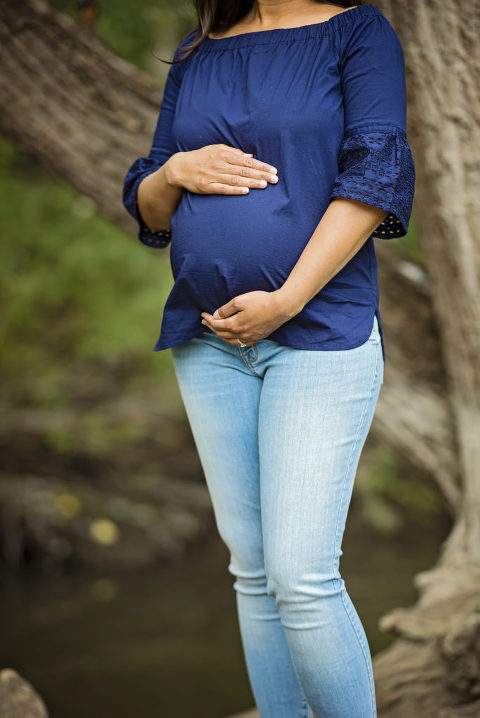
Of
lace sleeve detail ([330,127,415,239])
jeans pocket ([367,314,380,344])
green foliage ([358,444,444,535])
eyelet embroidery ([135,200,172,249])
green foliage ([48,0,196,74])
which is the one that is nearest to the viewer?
lace sleeve detail ([330,127,415,239])

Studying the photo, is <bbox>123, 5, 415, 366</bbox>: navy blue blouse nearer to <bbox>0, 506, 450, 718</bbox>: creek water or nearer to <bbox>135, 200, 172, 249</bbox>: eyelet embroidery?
<bbox>135, 200, 172, 249</bbox>: eyelet embroidery

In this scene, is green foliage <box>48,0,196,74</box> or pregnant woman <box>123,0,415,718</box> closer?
pregnant woman <box>123,0,415,718</box>

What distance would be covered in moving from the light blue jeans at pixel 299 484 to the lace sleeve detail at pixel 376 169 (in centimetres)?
26

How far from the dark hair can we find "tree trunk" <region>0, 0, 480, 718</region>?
0.45 meters

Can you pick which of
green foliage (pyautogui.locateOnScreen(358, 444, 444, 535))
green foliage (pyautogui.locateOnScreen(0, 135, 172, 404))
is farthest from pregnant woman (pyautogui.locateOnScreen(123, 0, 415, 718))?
green foliage (pyautogui.locateOnScreen(358, 444, 444, 535))

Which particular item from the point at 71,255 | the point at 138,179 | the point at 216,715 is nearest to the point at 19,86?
the point at 138,179

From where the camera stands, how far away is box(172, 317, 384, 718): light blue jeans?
4.10 ft

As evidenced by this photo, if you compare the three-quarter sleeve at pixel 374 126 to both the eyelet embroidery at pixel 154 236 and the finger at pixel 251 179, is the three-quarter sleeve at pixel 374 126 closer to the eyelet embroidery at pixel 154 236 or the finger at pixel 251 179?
the finger at pixel 251 179

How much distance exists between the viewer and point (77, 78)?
7.34ft

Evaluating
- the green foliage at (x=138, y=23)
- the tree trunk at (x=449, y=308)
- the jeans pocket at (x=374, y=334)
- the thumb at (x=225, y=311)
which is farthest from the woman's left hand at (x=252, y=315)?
the green foliage at (x=138, y=23)

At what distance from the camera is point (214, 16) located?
1453 mm

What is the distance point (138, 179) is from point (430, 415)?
1284 millimetres

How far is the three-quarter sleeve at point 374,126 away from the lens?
1.20 metres

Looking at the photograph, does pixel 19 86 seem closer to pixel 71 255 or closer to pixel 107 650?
pixel 71 255
